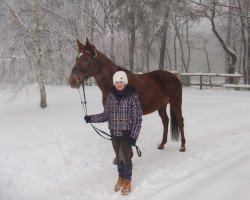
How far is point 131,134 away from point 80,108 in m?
7.76

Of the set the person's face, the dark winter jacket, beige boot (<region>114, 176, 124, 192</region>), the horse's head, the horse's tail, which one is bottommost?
beige boot (<region>114, 176, 124, 192</region>)

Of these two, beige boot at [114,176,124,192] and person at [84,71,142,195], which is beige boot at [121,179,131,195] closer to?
person at [84,71,142,195]

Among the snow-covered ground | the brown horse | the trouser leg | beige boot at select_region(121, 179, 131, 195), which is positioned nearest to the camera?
the snow-covered ground

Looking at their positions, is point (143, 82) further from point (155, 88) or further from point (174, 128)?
point (174, 128)

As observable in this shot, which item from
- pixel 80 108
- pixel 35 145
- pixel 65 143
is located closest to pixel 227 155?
pixel 65 143

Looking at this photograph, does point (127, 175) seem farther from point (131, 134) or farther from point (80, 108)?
point (80, 108)

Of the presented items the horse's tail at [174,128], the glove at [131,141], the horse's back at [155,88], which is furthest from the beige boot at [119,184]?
the horse's tail at [174,128]

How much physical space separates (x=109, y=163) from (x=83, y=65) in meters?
1.92

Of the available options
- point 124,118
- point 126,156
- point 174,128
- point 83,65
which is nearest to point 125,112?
point 124,118

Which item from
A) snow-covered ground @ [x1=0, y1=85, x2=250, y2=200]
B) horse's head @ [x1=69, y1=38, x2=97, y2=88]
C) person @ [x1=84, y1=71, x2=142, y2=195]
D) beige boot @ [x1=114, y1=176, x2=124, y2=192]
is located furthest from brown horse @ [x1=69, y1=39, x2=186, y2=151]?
beige boot @ [x1=114, y1=176, x2=124, y2=192]

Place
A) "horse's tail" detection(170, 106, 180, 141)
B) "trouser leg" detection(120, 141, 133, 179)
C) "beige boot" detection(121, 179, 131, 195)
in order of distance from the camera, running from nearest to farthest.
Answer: "beige boot" detection(121, 179, 131, 195) < "trouser leg" detection(120, 141, 133, 179) < "horse's tail" detection(170, 106, 180, 141)

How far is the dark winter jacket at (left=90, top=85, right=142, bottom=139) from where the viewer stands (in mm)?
5289

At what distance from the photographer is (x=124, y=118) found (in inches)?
208

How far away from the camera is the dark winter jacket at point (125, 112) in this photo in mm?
5289
